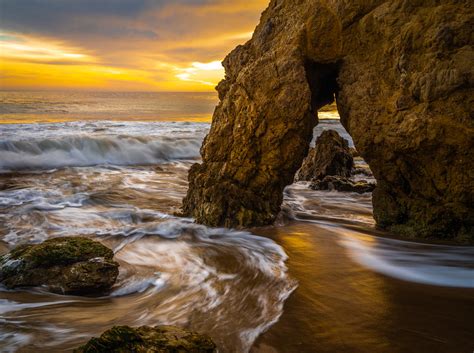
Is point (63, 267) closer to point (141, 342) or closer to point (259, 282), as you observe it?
point (259, 282)

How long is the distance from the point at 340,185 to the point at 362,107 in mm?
4397

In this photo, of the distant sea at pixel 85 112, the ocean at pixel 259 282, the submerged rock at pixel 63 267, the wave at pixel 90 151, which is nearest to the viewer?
the ocean at pixel 259 282

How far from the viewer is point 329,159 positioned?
470 inches

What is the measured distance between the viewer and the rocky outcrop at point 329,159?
11.9 meters

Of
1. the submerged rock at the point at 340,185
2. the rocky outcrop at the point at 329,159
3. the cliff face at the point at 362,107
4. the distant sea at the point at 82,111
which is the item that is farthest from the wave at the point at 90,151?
the distant sea at the point at 82,111

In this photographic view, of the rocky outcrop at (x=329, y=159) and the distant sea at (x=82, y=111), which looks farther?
the distant sea at (x=82, y=111)

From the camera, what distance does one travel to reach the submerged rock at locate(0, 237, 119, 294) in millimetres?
4586

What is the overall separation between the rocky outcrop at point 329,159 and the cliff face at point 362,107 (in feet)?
13.8

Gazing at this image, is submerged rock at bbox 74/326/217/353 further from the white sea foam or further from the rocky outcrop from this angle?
the rocky outcrop

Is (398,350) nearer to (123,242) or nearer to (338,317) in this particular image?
(338,317)

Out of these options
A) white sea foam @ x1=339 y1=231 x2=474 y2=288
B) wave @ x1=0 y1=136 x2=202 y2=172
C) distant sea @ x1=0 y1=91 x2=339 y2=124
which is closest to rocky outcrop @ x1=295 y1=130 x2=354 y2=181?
white sea foam @ x1=339 y1=231 x2=474 y2=288

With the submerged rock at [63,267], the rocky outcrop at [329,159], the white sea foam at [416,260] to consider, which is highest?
the rocky outcrop at [329,159]

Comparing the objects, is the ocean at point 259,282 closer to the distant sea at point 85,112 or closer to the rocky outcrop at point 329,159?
the rocky outcrop at point 329,159

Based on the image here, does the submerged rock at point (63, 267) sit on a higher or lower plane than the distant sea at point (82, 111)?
lower
